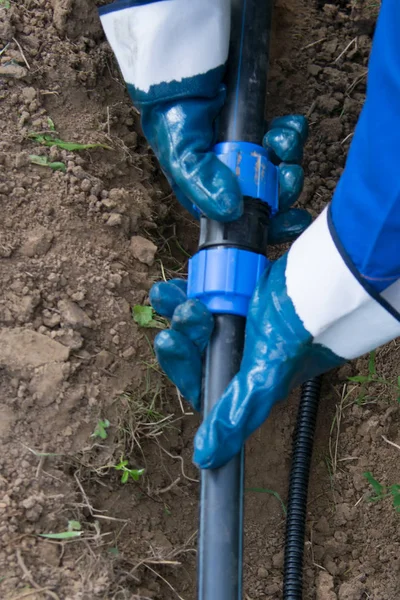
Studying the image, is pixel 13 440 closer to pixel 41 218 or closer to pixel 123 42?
pixel 41 218

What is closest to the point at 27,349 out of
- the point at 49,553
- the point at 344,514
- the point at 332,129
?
the point at 49,553

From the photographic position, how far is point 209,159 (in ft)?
4.60

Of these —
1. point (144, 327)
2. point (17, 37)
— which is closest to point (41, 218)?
point (144, 327)

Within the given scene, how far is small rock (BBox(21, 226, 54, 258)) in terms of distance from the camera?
1.57 meters

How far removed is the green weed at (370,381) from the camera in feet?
5.58

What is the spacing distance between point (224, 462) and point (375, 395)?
648 mm

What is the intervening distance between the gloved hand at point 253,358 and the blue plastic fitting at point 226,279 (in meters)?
0.03

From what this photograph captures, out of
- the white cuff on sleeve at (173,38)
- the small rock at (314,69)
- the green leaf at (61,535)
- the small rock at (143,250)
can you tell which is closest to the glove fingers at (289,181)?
the white cuff on sleeve at (173,38)

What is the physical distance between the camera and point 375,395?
1755mm

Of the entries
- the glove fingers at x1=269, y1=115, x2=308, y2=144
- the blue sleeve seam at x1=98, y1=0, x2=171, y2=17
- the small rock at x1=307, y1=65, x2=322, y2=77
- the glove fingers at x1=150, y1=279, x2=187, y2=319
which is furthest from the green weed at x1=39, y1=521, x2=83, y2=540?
the small rock at x1=307, y1=65, x2=322, y2=77

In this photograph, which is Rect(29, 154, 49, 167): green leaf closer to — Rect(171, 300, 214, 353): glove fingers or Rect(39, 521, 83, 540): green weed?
Rect(171, 300, 214, 353): glove fingers

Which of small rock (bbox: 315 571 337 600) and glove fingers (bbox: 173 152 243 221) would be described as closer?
glove fingers (bbox: 173 152 243 221)

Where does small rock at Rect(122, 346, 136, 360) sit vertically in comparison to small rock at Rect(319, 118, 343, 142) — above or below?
below

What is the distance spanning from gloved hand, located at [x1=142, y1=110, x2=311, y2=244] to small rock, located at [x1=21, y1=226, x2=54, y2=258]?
0.33m
